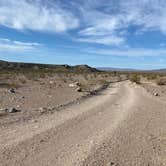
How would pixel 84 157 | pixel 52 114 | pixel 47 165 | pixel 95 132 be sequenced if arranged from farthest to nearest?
1. pixel 52 114
2. pixel 95 132
3. pixel 84 157
4. pixel 47 165

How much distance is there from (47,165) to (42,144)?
169 cm

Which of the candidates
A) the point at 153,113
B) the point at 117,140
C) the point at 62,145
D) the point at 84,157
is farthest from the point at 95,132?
the point at 153,113

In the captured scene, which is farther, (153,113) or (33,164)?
(153,113)

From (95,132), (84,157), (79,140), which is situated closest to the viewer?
(84,157)

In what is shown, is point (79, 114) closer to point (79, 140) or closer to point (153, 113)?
point (153, 113)

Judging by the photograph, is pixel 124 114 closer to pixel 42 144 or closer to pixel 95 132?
pixel 95 132

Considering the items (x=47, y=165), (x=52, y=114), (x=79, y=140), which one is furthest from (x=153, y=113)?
(x=47, y=165)

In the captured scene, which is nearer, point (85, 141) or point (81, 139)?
point (85, 141)

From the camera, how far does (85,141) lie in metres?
8.83

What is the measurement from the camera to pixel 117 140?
30.0 feet

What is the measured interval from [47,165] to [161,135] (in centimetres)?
481

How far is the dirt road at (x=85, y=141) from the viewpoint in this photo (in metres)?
7.14

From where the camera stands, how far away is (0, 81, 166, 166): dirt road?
23.4ft

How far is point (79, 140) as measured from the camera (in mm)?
8938
